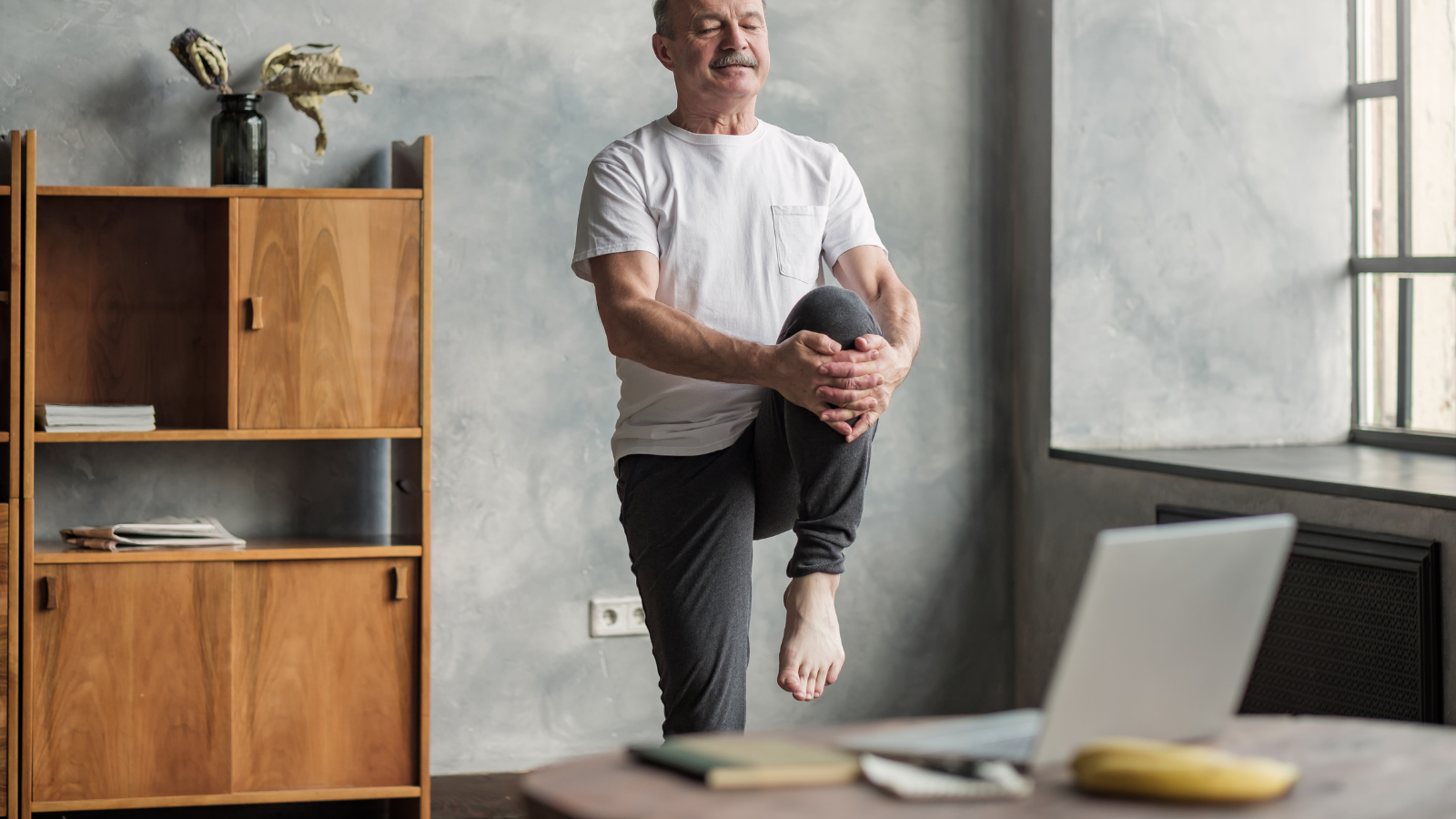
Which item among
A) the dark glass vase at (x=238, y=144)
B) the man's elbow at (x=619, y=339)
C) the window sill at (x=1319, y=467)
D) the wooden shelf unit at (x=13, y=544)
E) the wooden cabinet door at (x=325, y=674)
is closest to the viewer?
the man's elbow at (x=619, y=339)

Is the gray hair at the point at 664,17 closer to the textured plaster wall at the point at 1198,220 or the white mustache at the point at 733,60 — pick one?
the white mustache at the point at 733,60

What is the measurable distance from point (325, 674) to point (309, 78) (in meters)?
1.23

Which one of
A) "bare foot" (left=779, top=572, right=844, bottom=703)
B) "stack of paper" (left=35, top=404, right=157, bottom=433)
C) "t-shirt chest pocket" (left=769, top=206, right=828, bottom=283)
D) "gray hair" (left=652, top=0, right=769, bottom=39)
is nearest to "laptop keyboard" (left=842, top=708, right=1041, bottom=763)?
"bare foot" (left=779, top=572, right=844, bottom=703)

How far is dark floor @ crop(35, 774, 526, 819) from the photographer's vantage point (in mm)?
2812

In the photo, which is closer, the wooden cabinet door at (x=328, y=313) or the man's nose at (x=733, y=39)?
the man's nose at (x=733, y=39)

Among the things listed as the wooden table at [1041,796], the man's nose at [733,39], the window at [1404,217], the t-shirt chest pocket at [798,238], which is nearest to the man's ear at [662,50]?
the man's nose at [733,39]

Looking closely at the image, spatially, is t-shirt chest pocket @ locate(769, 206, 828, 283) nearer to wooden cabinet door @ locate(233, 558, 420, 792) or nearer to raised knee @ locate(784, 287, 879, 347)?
raised knee @ locate(784, 287, 879, 347)

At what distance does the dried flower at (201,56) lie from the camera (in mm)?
2734

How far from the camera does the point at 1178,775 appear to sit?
778mm

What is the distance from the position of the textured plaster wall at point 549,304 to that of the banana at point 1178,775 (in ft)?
7.97

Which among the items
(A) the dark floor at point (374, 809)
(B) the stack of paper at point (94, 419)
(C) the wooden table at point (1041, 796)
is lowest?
(A) the dark floor at point (374, 809)

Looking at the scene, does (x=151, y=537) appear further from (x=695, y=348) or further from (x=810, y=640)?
(x=810, y=640)

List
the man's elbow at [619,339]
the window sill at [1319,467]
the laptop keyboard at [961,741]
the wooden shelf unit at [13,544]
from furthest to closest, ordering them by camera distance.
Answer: the wooden shelf unit at [13,544] → the window sill at [1319,467] → the man's elbow at [619,339] → the laptop keyboard at [961,741]

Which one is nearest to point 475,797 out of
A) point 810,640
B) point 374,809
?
point 374,809
